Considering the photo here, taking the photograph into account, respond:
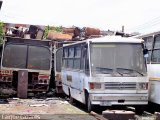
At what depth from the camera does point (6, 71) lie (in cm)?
2372

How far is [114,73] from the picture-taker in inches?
639

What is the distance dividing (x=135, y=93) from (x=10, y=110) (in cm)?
491

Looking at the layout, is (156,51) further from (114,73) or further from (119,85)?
(119,85)

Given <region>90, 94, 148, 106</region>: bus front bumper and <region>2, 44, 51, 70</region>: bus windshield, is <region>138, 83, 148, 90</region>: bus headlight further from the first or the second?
<region>2, 44, 51, 70</region>: bus windshield

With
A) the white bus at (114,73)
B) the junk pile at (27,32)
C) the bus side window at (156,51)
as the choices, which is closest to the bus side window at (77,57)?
the white bus at (114,73)

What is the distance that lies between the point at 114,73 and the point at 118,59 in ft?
1.95

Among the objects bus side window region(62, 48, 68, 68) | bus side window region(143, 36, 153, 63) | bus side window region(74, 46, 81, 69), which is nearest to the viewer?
bus side window region(143, 36, 153, 63)

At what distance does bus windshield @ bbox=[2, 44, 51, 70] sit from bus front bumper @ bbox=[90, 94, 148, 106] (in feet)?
28.7

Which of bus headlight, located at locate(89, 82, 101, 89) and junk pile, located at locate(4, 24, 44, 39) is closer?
bus headlight, located at locate(89, 82, 101, 89)

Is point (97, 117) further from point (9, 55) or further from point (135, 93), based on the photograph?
point (9, 55)

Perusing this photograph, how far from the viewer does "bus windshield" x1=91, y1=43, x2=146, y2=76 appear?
16.3 m

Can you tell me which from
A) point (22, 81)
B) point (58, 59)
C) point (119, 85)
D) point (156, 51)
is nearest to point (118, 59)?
→ point (119, 85)

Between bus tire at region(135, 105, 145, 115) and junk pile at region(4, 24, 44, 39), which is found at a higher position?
junk pile at region(4, 24, 44, 39)

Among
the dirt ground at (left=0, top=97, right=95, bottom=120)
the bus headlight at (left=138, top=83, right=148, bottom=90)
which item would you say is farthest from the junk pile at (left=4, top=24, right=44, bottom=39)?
the bus headlight at (left=138, top=83, right=148, bottom=90)
